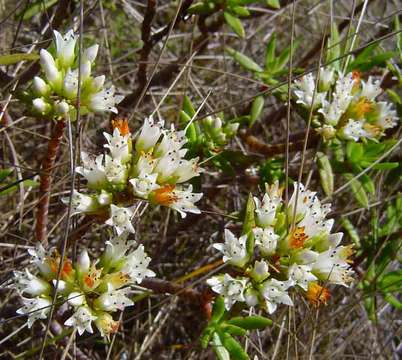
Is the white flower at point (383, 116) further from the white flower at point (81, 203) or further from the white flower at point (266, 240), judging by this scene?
the white flower at point (81, 203)

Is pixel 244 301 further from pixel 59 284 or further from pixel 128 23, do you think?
pixel 128 23

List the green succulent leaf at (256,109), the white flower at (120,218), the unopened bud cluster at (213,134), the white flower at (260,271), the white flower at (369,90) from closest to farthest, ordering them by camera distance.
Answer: the white flower at (120,218) → the white flower at (260,271) → the unopened bud cluster at (213,134) → the white flower at (369,90) → the green succulent leaf at (256,109)

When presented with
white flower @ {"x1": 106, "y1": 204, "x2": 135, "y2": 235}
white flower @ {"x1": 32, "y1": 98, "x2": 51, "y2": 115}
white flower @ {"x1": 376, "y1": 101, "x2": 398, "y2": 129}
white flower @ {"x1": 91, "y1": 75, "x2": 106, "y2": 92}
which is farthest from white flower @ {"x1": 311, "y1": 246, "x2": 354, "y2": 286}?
white flower @ {"x1": 32, "y1": 98, "x2": 51, "y2": 115}

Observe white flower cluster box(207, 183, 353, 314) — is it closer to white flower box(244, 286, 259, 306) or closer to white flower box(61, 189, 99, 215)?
white flower box(244, 286, 259, 306)

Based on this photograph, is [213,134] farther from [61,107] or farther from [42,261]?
[42,261]

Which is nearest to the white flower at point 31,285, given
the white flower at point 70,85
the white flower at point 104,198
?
the white flower at point 104,198

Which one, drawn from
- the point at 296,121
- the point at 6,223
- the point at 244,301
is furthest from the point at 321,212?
the point at 296,121

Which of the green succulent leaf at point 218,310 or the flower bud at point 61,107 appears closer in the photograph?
the flower bud at point 61,107
